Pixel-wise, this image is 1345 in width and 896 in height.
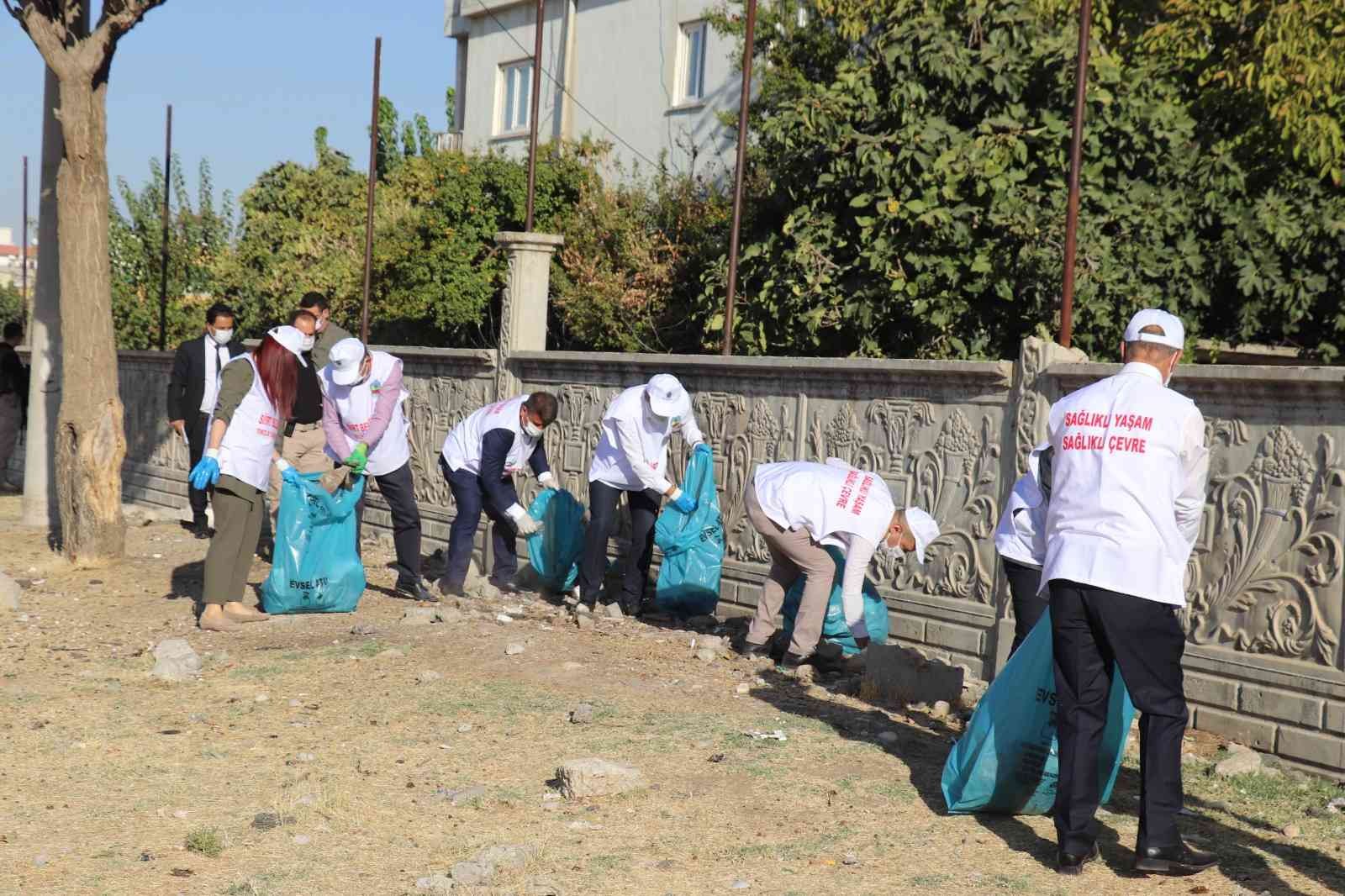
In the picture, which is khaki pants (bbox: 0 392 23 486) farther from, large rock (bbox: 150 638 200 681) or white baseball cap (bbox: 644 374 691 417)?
white baseball cap (bbox: 644 374 691 417)

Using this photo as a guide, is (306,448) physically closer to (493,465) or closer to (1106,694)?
(493,465)

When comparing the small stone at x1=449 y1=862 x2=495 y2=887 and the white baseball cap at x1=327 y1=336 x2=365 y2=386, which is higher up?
the white baseball cap at x1=327 y1=336 x2=365 y2=386

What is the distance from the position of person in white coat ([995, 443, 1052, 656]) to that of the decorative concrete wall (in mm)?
1026

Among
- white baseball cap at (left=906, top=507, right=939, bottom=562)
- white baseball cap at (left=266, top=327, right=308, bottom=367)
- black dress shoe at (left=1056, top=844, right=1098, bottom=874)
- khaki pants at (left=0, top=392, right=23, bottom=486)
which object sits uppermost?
white baseball cap at (left=266, top=327, right=308, bottom=367)

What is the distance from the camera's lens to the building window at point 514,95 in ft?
81.0

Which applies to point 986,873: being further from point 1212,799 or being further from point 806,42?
point 806,42

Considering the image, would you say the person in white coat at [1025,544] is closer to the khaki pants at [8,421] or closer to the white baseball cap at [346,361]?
the white baseball cap at [346,361]

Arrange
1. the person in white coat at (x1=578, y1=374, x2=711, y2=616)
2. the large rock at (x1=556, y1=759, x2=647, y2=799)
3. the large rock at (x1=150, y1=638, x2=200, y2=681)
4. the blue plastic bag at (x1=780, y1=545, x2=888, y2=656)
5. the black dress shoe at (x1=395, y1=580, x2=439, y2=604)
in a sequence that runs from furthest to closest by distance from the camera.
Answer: the black dress shoe at (x1=395, y1=580, x2=439, y2=604) → the person in white coat at (x1=578, y1=374, x2=711, y2=616) → the blue plastic bag at (x1=780, y1=545, x2=888, y2=656) → the large rock at (x1=150, y1=638, x2=200, y2=681) → the large rock at (x1=556, y1=759, x2=647, y2=799)

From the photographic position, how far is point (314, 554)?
8805mm

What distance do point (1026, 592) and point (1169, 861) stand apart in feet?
5.30

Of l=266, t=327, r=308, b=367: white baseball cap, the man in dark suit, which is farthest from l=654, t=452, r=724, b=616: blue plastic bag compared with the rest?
the man in dark suit

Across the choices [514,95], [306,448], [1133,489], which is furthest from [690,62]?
[1133,489]

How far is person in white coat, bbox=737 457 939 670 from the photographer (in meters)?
7.17

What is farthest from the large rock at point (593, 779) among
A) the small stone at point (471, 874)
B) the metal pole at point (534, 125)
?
the metal pole at point (534, 125)
